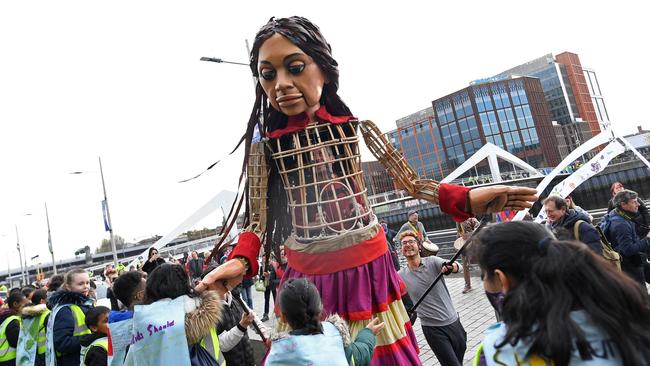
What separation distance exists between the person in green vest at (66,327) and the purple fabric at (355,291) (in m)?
2.18

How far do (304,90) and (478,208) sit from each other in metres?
1.19

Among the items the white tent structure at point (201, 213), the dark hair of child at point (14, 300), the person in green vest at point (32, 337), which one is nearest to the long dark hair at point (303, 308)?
the person in green vest at point (32, 337)

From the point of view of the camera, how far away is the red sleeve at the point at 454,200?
2236 millimetres

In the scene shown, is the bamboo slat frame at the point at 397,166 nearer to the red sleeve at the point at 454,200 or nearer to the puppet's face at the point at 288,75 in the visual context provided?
the red sleeve at the point at 454,200

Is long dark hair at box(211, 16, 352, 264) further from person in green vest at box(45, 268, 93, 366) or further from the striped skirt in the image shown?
person in green vest at box(45, 268, 93, 366)

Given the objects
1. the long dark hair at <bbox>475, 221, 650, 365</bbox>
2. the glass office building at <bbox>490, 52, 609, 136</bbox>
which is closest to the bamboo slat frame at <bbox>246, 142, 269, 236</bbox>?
the long dark hair at <bbox>475, 221, 650, 365</bbox>

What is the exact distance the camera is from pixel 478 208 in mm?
2209

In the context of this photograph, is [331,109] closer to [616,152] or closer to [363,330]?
[363,330]

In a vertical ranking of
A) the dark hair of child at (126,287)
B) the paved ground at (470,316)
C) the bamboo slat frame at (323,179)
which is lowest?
the paved ground at (470,316)

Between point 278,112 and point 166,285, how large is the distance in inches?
49.2

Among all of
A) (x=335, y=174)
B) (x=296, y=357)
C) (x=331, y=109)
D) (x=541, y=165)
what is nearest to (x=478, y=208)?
(x=335, y=174)

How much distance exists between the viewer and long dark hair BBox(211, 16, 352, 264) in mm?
2406

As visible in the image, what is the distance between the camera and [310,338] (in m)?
1.68

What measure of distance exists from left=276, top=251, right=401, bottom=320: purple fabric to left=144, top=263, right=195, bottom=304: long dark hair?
0.75 metres
